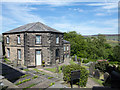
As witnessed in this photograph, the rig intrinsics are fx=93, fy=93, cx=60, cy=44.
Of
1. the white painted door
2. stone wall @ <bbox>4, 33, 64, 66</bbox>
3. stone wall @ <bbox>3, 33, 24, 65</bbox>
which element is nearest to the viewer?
stone wall @ <bbox>4, 33, 64, 66</bbox>

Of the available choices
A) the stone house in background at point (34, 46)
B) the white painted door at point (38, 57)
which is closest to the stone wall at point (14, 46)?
the stone house in background at point (34, 46)

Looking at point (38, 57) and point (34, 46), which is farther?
point (38, 57)

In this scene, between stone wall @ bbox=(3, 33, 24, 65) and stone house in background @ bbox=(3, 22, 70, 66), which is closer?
stone house in background @ bbox=(3, 22, 70, 66)

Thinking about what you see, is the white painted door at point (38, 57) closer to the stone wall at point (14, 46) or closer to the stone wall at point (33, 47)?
the stone wall at point (33, 47)

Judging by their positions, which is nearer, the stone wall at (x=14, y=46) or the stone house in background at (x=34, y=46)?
the stone house in background at (x=34, y=46)

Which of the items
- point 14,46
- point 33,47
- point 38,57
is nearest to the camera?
point 33,47

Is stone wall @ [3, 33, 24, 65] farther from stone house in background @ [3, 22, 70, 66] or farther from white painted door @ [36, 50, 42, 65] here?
white painted door @ [36, 50, 42, 65]

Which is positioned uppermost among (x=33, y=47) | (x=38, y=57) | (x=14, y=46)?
(x=14, y=46)

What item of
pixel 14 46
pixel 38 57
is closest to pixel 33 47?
pixel 38 57

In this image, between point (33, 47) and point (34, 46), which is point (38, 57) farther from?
point (34, 46)

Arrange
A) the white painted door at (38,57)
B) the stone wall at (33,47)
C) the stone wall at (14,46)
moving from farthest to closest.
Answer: the stone wall at (14,46) < the white painted door at (38,57) < the stone wall at (33,47)

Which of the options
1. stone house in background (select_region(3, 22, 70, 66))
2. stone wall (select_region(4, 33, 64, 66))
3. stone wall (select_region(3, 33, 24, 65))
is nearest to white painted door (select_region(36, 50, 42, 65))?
stone house in background (select_region(3, 22, 70, 66))

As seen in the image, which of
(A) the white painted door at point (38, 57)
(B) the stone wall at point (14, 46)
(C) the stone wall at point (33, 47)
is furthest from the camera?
(B) the stone wall at point (14, 46)

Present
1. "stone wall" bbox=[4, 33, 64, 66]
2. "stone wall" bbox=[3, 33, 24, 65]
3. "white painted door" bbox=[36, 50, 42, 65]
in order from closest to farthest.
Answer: "stone wall" bbox=[4, 33, 64, 66], "white painted door" bbox=[36, 50, 42, 65], "stone wall" bbox=[3, 33, 24, 65]
